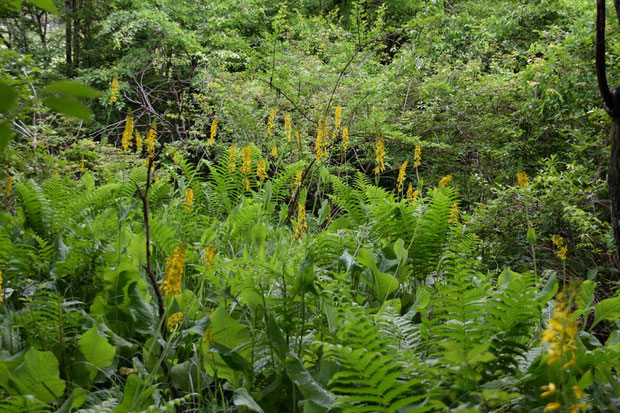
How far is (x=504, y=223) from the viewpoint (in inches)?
157

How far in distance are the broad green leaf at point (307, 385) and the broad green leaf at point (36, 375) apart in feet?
2.01

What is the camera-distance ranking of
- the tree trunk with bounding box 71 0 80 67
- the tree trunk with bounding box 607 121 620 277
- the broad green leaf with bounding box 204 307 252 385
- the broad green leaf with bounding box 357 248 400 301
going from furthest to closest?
the tree trunk with bounding box 71 0 80 67
the broad green leaf with bounding box 357 248 400 301
the tree trunk with bounding box 607 121 620 277
the broad green leaf with bounding box 204 307 252 385

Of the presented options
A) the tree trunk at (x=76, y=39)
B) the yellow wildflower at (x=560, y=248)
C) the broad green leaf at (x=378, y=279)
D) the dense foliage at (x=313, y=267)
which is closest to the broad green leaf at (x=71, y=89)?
the dense foliage at (x=313, y=267)

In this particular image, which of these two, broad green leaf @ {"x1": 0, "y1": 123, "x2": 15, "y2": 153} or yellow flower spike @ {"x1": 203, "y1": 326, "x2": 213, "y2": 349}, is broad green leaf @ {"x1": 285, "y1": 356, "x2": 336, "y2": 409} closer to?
yellow flower spike @ {"x1": 203, "y1": 326, "x2": 213, "y2": 349}

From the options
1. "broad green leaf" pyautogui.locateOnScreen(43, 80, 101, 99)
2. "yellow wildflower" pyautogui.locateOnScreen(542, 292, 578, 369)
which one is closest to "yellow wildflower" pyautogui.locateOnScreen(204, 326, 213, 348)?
"broad green leaf" pyautogui.locateOnScreen(43, 80, 101, 99)

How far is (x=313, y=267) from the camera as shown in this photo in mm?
1547

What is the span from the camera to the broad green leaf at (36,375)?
1297 mm

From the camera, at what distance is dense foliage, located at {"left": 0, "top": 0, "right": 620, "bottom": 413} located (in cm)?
122

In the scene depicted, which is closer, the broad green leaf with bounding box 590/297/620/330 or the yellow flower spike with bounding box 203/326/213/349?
the yellow flower spike with bounding box 203/326/213/349

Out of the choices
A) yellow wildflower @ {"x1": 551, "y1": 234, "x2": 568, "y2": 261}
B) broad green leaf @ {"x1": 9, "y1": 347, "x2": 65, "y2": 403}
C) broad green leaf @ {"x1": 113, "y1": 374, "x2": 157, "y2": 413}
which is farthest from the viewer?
yellow wildflower @ {"x1": 551, "y1": 234, "x2": 568, "y2": 261}

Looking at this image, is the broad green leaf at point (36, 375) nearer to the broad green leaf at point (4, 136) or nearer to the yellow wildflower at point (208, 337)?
the yellow wildflower at point (208, 337)

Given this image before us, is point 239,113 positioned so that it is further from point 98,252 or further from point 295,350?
point 295,350

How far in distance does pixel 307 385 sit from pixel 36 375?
2.28 feet

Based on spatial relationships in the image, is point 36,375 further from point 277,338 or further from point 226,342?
point 277,338
